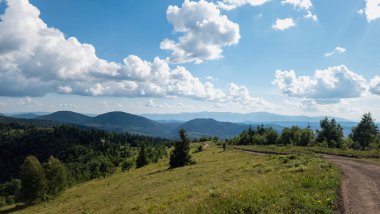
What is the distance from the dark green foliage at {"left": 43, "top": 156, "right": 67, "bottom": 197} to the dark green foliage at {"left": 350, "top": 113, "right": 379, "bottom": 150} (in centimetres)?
9848

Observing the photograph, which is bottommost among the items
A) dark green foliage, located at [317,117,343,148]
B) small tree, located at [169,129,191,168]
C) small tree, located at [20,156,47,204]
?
small tree, located at [20,156,47,204]

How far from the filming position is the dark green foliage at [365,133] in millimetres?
106875

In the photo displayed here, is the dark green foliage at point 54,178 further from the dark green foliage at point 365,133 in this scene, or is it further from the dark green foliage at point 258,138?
the dark green foliage at point 365,133

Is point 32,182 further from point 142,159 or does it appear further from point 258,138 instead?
point 258,138

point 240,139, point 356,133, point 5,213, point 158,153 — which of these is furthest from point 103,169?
point 356,133

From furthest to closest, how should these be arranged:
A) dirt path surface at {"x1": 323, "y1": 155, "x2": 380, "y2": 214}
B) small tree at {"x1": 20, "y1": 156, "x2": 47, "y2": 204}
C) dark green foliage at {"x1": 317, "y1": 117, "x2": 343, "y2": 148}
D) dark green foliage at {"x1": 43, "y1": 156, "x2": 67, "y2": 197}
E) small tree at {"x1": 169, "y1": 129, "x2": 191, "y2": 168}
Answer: dark green foliage at {"x1": 317, "y1": 117, "x2": 343, "y2": 148} < dark green foliage at {"x1": 43, "y1": 156, "x2": 67, "y2": 197} < small tree at {"x1": 20, "y1": 156, "x2": 47, "y2": 204} < small tree at {"x1": 169, "y1": 129, "x2": 191, "y2": 168} < dirt path surface at {"x1": 323, "y1": 155, "x2": 380, "y2": 214}

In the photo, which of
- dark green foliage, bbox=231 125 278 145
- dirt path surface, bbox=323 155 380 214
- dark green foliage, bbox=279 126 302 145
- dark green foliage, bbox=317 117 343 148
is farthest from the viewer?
dark green foliage, bbox=231 125 278 145

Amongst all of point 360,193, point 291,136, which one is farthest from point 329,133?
point 360,193

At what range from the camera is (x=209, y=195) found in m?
22.3

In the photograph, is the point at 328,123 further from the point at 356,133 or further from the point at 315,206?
the point at 315,206

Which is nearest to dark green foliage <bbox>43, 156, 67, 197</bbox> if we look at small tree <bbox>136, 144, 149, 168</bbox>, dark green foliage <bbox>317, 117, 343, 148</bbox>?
small tree <bbox>136, 144, 149, 168</bbox>

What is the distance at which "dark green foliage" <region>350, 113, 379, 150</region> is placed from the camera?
4208 inches

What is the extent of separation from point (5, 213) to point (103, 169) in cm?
12068

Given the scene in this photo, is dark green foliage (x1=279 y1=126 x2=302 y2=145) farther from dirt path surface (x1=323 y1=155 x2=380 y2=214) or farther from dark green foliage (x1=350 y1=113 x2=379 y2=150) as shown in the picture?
dirt path surface (x1=323 y1=155 x2=380 y2=214)
